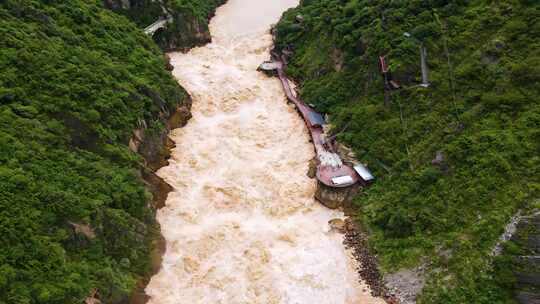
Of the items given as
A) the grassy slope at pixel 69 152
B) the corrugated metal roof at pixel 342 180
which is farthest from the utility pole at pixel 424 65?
the grassy slope at pixel 69 152

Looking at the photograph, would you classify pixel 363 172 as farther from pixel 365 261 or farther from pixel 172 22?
pixel 172 22

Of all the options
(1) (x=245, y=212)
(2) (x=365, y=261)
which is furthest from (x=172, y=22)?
(2) (x=365, y=261)

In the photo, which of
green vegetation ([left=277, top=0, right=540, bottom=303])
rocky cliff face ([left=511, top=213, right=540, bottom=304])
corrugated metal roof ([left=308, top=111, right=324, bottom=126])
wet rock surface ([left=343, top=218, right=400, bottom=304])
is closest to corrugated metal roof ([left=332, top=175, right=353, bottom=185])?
green vegetation ([left=277, top=0, right=540, bottom=303])

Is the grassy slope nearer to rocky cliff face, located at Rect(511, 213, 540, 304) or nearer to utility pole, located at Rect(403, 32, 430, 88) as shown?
rocky cliff face, located at Rect(511, 213, 540, 304)

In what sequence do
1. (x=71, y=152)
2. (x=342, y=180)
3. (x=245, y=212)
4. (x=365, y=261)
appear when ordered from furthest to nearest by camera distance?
1. (x=342, y=180)
2. (x=245, y=212)
3. (x=71, y=152)
4. (x=365, y=261)

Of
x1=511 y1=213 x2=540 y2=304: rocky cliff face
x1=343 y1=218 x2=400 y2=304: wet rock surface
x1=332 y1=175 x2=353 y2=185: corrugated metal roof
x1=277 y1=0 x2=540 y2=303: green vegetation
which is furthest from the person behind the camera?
x1=332 y1=175 x2=353 y2=185: corrugated metal roof

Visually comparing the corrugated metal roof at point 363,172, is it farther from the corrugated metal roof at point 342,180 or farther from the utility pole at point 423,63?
the utility pole at point 423,63
